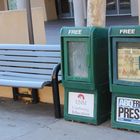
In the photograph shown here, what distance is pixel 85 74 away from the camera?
211 inches

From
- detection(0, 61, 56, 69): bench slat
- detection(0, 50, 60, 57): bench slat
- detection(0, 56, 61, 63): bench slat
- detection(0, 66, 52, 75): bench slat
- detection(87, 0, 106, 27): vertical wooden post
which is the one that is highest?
detection(87, 0, 106, 27): vertical wooden post

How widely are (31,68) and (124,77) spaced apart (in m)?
1.75

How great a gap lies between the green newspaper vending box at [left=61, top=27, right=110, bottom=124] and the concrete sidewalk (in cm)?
16

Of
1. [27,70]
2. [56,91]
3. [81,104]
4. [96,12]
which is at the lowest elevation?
[81,104]

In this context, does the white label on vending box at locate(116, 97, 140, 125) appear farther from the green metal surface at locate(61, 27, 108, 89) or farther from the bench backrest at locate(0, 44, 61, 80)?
the bench backrest at locate(0, 44, 61, 80)

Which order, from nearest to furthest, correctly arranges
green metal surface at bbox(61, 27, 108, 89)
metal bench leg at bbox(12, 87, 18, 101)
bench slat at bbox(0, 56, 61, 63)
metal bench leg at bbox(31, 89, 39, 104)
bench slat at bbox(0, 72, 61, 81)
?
green metal surface at bbox(61, 27, 108, 89) < bench slat at bbox(0, 72, 61, 81) < bench slat at bbox(0, 56, 61, 63) < metal bench leg at bbox(31, 89, 39, 104) < metal bench leg at bbox(12, 87, 18, 101)

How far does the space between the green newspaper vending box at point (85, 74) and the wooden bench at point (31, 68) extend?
0.22 metres

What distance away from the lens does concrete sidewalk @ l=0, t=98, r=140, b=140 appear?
5.01 m

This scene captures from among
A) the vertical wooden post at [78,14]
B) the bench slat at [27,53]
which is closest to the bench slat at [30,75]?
the bench slat at [27,53]

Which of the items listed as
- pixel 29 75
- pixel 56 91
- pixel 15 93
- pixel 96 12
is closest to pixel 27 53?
pixel 29 75

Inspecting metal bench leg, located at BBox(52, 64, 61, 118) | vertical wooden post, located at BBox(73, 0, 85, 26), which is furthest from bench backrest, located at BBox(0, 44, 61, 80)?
vertical wooden post, located at BBox(73, 0, 85, 26)

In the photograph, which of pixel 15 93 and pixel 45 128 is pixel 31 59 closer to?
pixel 15 93

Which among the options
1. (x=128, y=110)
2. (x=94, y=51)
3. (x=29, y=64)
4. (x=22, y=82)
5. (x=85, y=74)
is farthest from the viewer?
(x=29, y=64)

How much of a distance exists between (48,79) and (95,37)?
1.02 m
